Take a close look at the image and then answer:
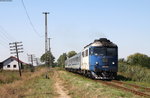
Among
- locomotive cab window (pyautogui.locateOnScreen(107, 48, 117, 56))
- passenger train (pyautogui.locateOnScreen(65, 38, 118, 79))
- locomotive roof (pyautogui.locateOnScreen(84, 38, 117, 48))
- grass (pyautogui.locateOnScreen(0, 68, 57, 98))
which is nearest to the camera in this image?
grass (pyautogui.locateOnScreen(0, 68, 57, 98))

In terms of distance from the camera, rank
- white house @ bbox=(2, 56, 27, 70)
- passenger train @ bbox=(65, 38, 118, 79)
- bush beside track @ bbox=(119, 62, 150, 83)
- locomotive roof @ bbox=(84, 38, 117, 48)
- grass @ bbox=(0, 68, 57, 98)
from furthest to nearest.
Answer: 1. white house @ bbox=(2, 56, 27, 70)
2. bush beside track @ bbox=(119, 62, 150, 83)
3. locomotive roof @ bbox=(84, 38, 117, 48)
4. passenger train @ bbox=(65, 38, 118, 79)
5. grass @ bbox=(0, 68, 57, 98)

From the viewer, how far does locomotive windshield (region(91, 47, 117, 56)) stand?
28.1 m

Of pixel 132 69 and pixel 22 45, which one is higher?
pixel 22 45

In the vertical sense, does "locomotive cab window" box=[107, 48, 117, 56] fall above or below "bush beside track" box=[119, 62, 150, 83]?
above

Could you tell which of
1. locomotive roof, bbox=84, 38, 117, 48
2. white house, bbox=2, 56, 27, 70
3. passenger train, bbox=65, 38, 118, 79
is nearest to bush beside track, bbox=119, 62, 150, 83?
passenger train, bbox=65, 38, 118, 79

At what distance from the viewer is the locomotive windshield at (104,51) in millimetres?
28109

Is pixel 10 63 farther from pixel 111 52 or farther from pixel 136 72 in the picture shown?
pixel 111 52

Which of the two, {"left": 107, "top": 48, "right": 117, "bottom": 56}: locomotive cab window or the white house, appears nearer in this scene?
{"left": 107, "top": 48, "right": 117, "bottom": 56}: locomotive cab window

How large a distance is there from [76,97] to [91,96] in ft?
3.56

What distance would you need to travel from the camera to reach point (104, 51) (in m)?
28.1

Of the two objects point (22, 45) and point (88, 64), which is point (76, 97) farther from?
point (22, 45)

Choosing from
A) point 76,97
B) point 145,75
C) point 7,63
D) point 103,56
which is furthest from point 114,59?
point 7,63

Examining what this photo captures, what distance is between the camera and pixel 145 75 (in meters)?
30.3

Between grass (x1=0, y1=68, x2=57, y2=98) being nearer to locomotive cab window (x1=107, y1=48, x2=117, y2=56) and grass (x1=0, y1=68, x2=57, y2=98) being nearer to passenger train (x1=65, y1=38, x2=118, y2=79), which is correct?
passenger train (x1=65, y1=38, x2=118, y2=79)
